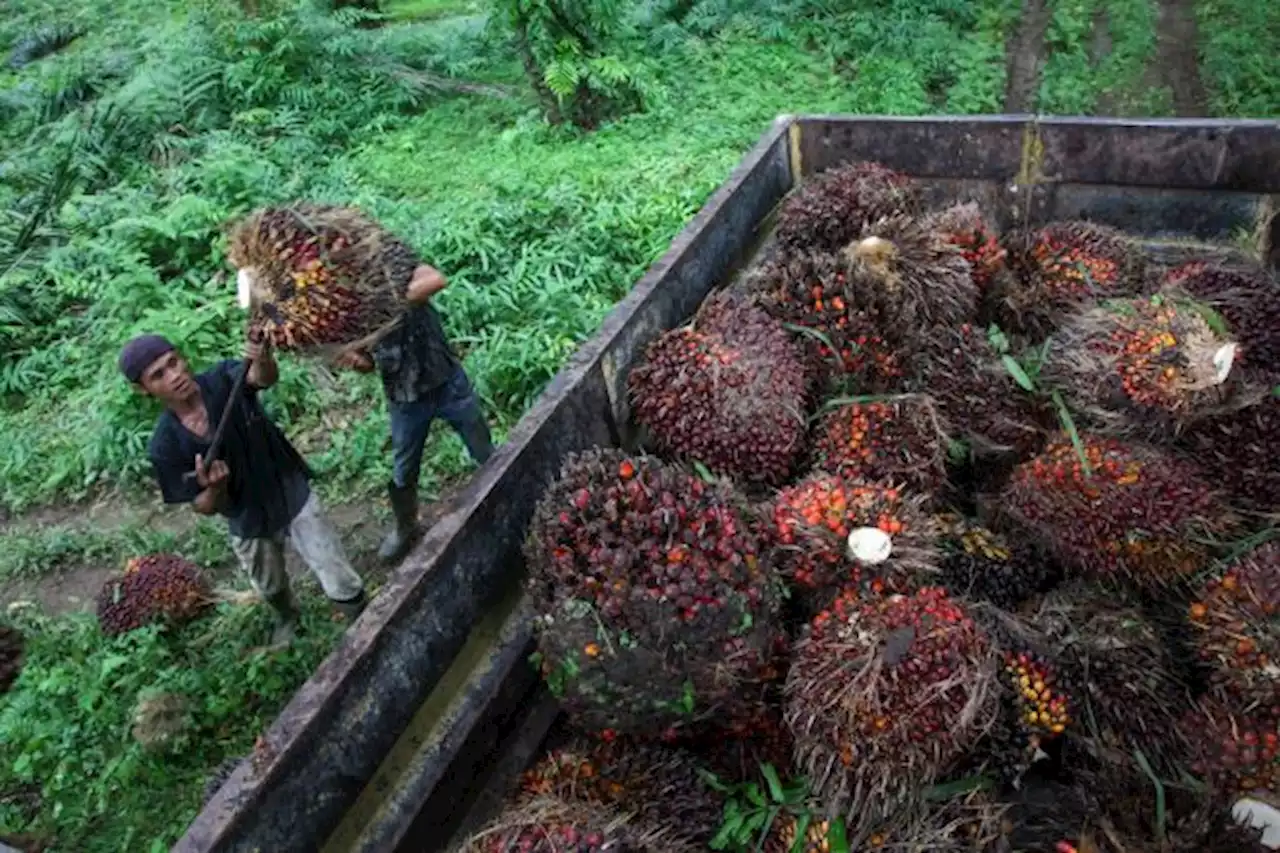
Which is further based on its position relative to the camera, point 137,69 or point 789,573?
point 137,69

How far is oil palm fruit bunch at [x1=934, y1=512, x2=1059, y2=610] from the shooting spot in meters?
2.45

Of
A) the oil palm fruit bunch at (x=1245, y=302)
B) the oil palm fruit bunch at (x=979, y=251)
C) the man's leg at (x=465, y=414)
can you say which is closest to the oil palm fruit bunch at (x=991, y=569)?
the oil palm fruit bunch at (x=1245, y=302)

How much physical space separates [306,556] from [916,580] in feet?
8.40

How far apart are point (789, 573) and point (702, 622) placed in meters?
0.39

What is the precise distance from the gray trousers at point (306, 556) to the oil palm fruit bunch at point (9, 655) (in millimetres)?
1169

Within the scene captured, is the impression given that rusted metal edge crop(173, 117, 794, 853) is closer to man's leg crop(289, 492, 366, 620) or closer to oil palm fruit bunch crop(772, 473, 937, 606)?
oil palm fruit bunch crop(772, 473, 937, 606)

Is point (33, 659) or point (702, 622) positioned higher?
point (702, 622)

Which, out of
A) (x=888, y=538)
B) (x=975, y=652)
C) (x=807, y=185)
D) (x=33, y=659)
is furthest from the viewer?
(x=33, y=659)

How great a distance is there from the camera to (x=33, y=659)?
423 centimetres

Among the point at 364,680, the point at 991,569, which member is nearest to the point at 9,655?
the point at 364,680

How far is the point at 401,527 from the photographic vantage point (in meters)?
4.42

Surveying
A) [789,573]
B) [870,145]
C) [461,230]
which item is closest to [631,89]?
[461,230]

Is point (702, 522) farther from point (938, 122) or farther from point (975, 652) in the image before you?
point (938, 122)

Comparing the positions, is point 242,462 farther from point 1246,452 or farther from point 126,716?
point 1246,452
